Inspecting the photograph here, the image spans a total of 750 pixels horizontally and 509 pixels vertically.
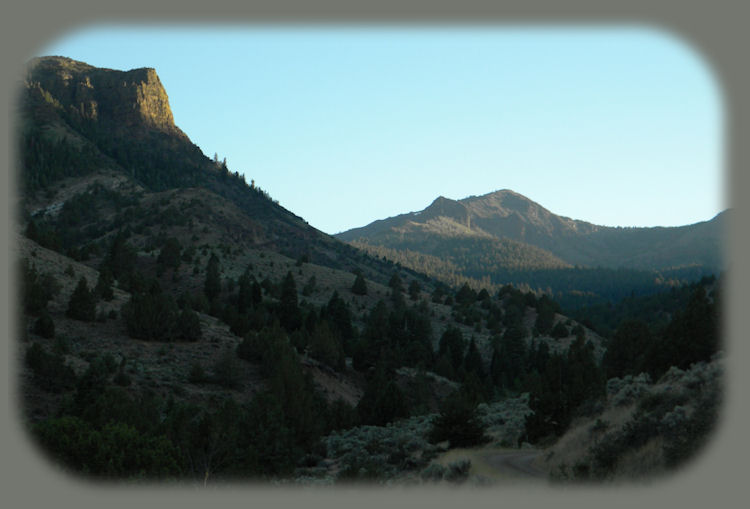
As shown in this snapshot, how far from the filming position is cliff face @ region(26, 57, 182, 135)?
586ft

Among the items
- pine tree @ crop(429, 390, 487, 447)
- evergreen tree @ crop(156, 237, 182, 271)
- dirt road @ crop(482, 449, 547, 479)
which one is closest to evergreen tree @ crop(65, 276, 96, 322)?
pine tree @ crop(429, 390, 487, 447)

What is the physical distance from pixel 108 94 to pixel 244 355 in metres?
162

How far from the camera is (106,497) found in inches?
589

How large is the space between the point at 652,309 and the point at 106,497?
133 metres

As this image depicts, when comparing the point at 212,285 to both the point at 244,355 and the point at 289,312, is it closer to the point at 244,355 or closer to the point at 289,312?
the point at 289,312

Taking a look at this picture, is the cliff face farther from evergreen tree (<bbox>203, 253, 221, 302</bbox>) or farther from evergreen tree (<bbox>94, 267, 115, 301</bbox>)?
evergreen tree (<bbox>94, 267, 115, 301</bbox>)

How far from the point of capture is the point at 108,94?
607 ft

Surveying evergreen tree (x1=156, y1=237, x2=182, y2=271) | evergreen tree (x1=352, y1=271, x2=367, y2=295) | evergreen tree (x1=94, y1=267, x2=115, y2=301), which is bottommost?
evergreen tree (x1=94, y1=267, x2=115, y2=301)

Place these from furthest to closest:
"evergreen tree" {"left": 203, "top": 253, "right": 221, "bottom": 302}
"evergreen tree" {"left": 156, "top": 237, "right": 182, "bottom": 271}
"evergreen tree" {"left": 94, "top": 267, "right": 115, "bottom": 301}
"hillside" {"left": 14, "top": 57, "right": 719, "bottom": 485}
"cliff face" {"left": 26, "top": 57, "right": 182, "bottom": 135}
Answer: "cliff face" {"left": 26, "top": 57, "right": 182, "bottom": 135} < "evergreen tree" {"left": 156, "top": 237, "right": 182, "bottom": 271} < "evergreen tree" {"left": 203, "top": 253, "right": 221, "bottom": 302} < "evergreen tree" {"left": 94, "top": 267, "right": 115, "bottom": 301} < "hillside" {"left": 14, "top": 57, "right": 719, "bottom": 485}

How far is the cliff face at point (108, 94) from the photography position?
179 metres

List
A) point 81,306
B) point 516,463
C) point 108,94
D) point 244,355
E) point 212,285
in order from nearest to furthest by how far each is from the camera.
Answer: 1. point 516,463
2. point 81,306
3. point 244,355
4. point 212,285
5. point 108,94

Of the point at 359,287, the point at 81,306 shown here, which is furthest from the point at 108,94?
the point at 81,306

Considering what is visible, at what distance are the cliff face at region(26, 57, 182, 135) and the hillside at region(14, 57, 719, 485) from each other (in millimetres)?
37579

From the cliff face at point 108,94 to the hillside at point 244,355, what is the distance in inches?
1479
